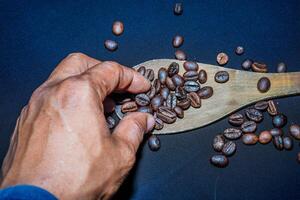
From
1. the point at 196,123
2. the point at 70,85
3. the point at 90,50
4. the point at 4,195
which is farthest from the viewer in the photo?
the point at 90,50

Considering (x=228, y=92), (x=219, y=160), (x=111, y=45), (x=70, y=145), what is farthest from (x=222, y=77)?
(x=70, y=145)

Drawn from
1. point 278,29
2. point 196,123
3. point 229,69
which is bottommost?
point 196,123

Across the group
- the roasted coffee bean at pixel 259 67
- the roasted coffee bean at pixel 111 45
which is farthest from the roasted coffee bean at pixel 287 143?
the roasted coffee bean at pixel 111 45

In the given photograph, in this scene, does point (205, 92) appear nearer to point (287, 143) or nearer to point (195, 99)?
point (195, 99)

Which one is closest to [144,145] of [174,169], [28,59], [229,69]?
[174,169]

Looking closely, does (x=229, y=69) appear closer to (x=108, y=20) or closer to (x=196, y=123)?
(x=196, y=123)

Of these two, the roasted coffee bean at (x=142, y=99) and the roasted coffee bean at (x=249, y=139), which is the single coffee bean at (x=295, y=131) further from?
the roasted coffee bean at (x=142, y=99)

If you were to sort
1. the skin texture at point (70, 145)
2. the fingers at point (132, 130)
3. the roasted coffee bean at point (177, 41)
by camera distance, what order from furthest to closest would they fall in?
the roasted coffee bean at point (177, 41) → the fingers at point (132, 130) → the skin texture at point (70, 145)
